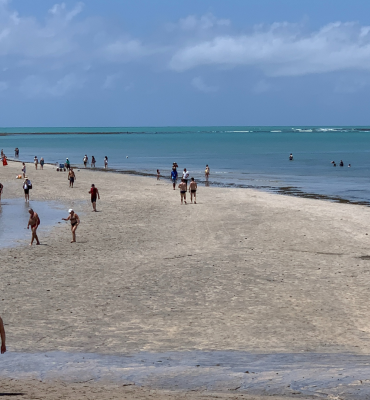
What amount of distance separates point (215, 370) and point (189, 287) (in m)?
5.17

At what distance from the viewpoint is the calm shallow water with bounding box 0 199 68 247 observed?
21.2 m

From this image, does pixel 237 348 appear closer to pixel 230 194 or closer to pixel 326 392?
pixel 326 392

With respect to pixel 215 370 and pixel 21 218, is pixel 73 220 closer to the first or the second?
pixel 21 218

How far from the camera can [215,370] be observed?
9352mm

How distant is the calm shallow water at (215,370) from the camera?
338 inches

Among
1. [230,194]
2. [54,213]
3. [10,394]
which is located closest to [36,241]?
[54,213]

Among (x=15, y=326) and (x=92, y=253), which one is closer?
(x=15, y=326)

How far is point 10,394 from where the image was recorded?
26.5ft

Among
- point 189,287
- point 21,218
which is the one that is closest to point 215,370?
point 189,287

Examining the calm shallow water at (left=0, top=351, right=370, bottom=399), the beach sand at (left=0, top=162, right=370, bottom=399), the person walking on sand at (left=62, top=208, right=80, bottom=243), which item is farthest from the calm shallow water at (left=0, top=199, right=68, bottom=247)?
the calm shallow water at (left=0, top=351, right=370, bottom=399)

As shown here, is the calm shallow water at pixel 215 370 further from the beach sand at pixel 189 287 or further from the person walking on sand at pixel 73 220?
the person walking on sand at pixel 73 220

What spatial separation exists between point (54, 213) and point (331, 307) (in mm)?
18505

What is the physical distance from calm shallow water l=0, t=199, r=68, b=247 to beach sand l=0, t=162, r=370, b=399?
1.07m

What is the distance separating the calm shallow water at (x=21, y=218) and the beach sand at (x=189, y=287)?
1.07 m
